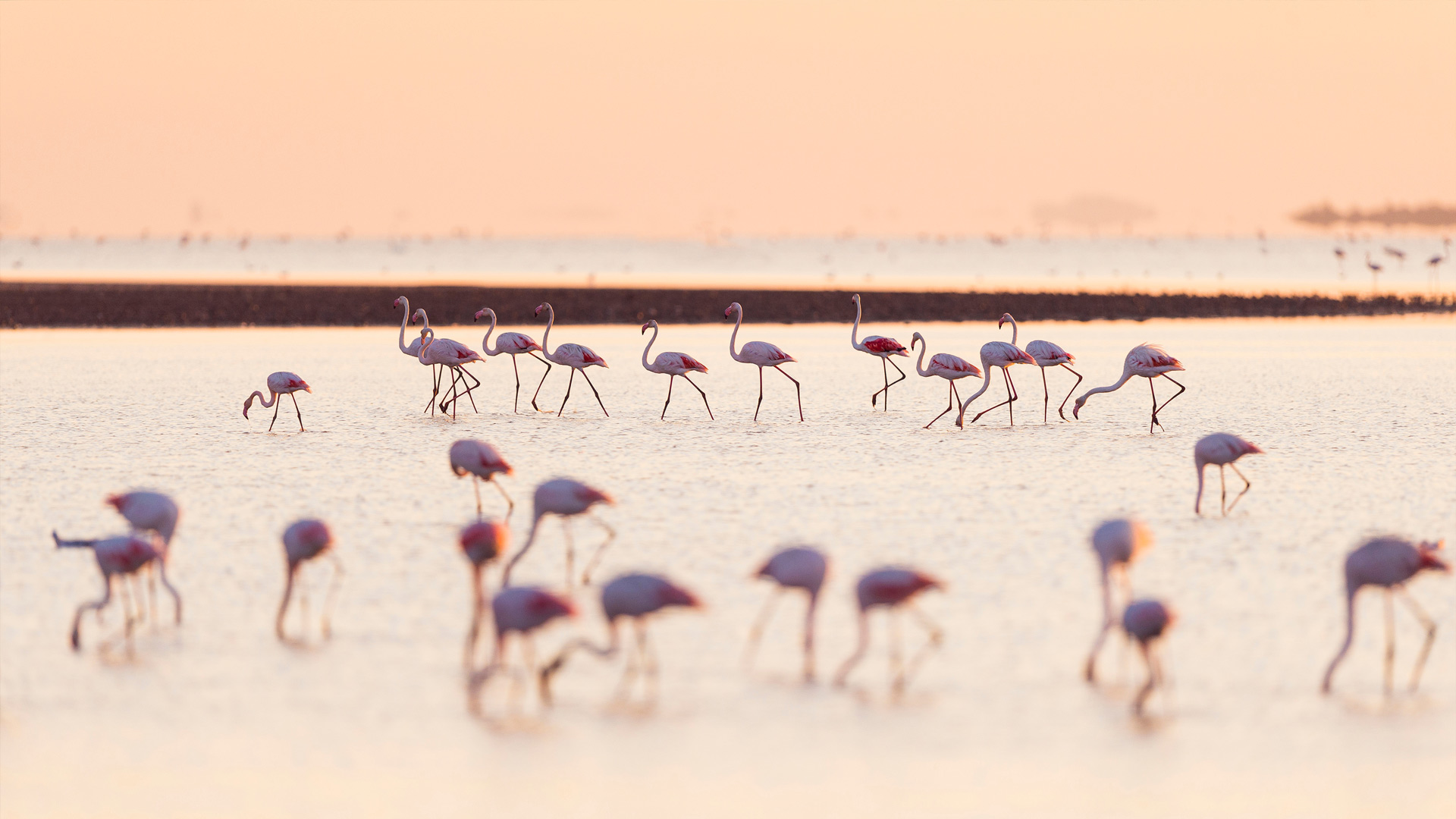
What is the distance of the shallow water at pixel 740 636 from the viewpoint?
17.2 ft

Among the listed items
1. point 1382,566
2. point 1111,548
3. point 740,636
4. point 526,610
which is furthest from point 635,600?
point 1382,566

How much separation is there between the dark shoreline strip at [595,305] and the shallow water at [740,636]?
2179 centimetres

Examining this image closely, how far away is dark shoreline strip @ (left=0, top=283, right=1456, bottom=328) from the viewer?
36188 millimetres

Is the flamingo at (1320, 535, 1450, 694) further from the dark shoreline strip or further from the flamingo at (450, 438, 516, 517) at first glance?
the dark shoreline strip

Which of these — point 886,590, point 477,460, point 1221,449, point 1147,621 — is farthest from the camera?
point 1221,449

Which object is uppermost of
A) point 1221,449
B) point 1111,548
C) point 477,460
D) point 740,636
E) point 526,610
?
point 1221,449

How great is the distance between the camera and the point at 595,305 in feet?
136

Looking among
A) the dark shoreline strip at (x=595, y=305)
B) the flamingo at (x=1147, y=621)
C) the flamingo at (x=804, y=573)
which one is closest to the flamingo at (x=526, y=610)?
the flamingo at (x=804, y=573)

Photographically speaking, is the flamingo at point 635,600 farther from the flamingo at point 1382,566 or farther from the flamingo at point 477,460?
the flamingo at point 477,460

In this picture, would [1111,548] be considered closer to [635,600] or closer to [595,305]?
[635,600]

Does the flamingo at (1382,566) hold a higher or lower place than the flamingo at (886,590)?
higher

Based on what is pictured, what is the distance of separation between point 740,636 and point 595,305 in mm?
35191

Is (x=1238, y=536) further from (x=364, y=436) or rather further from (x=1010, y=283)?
(x=1010, y=283)

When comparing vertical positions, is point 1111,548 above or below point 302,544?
above
